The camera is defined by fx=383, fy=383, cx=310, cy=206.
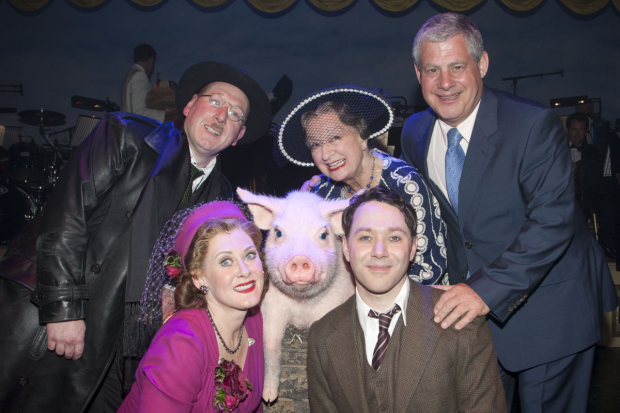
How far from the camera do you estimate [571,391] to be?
178 cm

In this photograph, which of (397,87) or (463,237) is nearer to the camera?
(463,237)

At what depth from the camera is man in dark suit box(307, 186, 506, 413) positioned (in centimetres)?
141

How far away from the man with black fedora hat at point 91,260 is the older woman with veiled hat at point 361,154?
1.52ft

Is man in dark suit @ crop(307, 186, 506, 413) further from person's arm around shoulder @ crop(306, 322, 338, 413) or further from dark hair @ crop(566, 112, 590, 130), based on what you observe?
dark hair @ crop(566, 112, 590, 130)

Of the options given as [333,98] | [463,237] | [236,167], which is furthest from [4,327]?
[236,167]

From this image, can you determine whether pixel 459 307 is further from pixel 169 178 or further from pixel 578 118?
pixel 578 118

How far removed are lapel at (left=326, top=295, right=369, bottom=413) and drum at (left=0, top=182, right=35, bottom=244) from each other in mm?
6590

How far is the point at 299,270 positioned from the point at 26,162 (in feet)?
23.2

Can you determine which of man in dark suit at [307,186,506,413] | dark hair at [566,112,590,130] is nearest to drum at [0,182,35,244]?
man in dark suit at [307,186,506,413]

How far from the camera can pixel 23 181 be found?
6398 mm

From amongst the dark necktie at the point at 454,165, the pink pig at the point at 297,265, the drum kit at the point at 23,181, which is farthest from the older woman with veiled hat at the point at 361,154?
the drum kit at the point at 23,181

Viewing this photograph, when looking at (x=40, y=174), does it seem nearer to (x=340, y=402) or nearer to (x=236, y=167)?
(x=236, y=167)

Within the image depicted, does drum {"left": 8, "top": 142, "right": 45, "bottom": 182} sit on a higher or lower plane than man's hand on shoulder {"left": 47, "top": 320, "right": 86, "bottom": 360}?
higher

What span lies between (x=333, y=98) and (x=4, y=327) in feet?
6.35
